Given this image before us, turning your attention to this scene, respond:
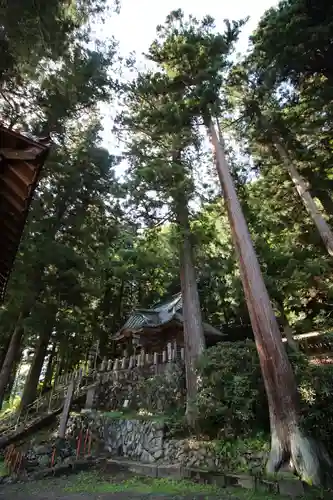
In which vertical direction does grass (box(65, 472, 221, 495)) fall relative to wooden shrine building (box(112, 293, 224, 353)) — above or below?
below

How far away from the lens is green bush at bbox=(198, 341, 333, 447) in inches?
223

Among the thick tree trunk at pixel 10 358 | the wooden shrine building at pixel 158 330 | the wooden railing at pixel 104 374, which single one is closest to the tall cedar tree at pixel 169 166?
the wooden railing at pixel 104 374

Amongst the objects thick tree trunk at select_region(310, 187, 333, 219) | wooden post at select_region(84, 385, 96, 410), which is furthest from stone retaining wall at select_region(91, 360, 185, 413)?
thick tree trunk at select_region(310, 187, 333, 219)

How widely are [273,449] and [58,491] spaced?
194 inches

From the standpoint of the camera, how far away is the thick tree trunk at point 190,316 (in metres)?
8.06

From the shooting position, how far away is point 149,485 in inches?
256

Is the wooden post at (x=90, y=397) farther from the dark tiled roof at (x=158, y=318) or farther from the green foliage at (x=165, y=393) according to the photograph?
the dark tiled roof at (x=158, y=318)

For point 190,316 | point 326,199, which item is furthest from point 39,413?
point 326,199

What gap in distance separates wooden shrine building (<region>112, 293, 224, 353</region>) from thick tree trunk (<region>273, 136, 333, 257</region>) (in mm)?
7201

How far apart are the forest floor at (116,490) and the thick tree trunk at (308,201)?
8.19 metres

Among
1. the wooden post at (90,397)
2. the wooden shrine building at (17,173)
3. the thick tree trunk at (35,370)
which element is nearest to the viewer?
the wooden shrine building at (17,173)

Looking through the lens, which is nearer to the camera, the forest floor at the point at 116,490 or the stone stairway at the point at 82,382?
the forest floor at the point at 116,490

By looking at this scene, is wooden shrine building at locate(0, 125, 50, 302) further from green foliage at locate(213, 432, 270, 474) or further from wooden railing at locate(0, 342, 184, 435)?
wooden railing at locate(0, 342, 184, 435)

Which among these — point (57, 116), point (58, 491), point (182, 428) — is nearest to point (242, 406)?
point (182, 428)
